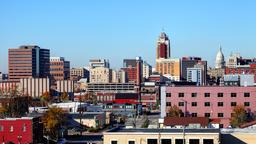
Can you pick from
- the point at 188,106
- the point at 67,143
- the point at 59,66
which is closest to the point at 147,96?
the point at 59,66

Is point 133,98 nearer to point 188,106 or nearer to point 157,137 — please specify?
point 188,106

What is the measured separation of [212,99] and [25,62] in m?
117

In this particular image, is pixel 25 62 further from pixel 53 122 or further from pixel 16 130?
pixel 16 130

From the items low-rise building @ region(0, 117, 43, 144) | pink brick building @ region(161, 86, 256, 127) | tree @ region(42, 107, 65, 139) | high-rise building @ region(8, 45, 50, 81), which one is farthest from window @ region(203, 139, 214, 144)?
high-rise building @ region(8, 45, 50, 81)

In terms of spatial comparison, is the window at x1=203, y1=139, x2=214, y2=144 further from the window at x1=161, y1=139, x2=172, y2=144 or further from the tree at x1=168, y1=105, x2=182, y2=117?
the tree at x1=168, y1=105, x2=182, y2=117

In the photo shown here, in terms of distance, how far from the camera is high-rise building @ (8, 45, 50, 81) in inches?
6614

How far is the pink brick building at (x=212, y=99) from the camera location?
60094 mm

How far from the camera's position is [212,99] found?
198ft

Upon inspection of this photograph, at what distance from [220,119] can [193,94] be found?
3.61 meters

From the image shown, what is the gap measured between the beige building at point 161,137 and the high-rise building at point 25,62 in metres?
137

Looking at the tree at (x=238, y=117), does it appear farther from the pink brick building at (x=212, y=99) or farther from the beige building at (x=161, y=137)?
the beige building at (x=161, y=137)

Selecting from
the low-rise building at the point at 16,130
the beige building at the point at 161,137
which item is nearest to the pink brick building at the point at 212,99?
the low-rise building at the point at 16,130

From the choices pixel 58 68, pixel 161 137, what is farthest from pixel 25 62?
pixel 161 137

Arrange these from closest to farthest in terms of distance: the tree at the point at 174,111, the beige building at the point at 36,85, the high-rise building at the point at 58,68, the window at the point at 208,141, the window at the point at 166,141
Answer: the window at the point at 208,141 < the window at the point at 166,141 < the tree at the point at 174,111 < the beige building at the point at 36,85 < the high-rise building at the point at 58,68
